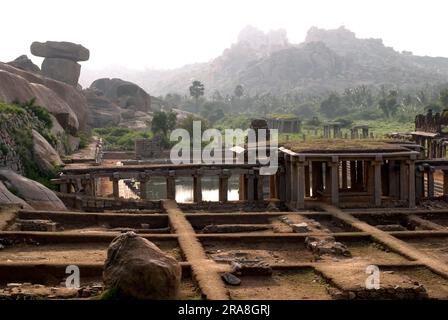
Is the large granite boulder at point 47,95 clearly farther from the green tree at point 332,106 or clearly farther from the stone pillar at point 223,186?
the green tree at point 332,106

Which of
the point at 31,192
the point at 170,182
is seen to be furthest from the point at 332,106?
the point at 31,192

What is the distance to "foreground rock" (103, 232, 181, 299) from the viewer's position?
11.3 metres

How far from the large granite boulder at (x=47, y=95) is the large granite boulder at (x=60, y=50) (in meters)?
19.7

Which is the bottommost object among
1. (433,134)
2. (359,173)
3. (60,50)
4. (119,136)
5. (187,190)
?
(187,190)

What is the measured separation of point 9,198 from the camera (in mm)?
22406

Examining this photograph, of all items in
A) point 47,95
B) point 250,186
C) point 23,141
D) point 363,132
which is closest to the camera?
point 23,141

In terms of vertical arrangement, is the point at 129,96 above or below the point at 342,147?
above

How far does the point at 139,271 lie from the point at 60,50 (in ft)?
221

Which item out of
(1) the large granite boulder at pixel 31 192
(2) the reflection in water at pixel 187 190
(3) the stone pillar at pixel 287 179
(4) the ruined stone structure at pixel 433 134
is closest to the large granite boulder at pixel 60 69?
(2) the reflection in water at pixel 187 190

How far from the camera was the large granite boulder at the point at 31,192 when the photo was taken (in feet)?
77.7

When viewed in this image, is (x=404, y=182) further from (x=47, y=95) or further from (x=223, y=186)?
(x=47, y=95)

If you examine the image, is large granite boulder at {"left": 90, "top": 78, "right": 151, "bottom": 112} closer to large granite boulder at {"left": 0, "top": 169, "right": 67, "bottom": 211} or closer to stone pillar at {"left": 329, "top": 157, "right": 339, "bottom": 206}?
stone pillar at {"left": 329, "top": 157, "right": 339, "bottom": 206}

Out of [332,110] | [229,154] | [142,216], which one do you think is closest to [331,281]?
[142,216]

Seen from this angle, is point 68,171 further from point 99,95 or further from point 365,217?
point 99,95
